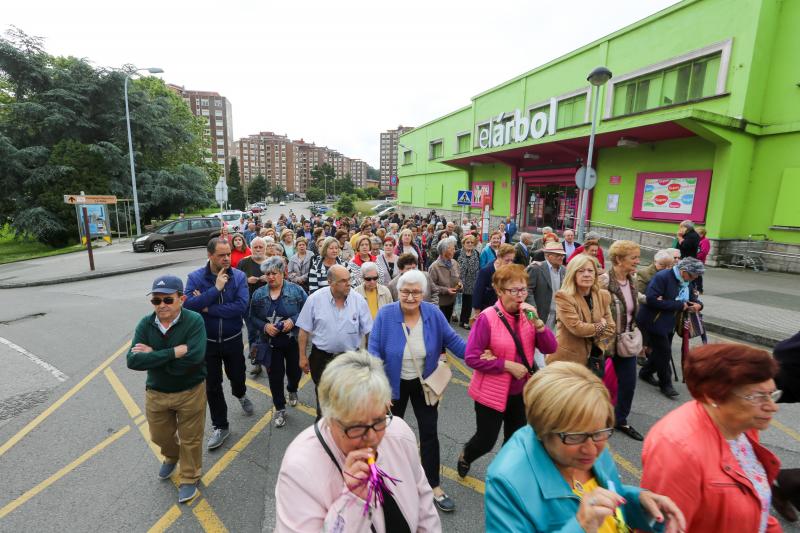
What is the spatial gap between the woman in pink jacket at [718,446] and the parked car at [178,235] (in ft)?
65.6

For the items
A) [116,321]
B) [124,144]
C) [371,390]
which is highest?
[124,144]

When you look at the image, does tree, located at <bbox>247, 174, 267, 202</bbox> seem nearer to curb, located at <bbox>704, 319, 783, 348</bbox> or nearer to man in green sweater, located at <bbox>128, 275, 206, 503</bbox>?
curb, located at <bbox>704, 319, 783, 348</bbox>

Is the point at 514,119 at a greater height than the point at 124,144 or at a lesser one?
greater

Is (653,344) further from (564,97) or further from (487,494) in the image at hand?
(564,97)

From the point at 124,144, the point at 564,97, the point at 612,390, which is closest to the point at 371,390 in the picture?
the point at 612,390

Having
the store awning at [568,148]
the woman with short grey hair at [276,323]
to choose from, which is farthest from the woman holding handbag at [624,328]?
the store awning at [568,148]

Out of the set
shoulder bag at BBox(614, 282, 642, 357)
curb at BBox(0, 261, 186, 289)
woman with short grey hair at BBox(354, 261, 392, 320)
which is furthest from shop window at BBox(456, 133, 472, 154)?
shoulder bag at BBox(614, 282, 642, 357)

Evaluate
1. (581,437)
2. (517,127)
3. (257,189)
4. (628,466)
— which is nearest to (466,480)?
(628,466)

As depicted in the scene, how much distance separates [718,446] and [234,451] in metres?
3.93

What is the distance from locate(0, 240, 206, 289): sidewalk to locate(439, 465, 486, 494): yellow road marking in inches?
617

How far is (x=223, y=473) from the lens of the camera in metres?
3.54

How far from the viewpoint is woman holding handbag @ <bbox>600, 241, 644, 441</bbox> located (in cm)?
378

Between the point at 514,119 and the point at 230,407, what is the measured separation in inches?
999

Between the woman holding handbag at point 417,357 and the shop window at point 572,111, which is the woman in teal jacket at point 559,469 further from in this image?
the shop window at point 572,111
